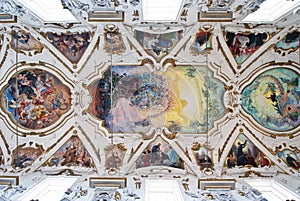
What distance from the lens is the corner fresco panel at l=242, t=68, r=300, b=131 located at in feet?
33.1

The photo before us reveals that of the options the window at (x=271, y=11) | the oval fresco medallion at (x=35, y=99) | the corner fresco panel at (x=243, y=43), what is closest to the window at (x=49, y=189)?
the oval fresco medallion at (x=35, y=99)

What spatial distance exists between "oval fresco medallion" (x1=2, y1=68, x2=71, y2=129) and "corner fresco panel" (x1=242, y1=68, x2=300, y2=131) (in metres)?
6.46

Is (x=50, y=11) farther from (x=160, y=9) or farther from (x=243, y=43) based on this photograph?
(x=243, y=43)

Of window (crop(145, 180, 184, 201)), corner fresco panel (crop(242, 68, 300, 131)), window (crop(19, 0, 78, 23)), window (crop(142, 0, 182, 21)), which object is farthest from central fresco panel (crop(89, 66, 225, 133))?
window (crop(19, 0, 78, 23))

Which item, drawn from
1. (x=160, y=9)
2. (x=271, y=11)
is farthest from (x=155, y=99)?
(x=271, y=11)

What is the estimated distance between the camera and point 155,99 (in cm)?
1046

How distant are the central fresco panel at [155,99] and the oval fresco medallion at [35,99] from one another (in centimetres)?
113

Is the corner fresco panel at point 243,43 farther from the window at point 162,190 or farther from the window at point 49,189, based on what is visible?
the window at point 49,189

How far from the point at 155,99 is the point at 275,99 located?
4133 mm

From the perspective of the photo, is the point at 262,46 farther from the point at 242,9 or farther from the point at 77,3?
the point at 77,3

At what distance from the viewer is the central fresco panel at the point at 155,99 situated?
34.1ft

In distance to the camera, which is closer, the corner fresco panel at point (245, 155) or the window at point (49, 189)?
the window at point (49, 189)

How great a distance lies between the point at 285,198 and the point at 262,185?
1.19m

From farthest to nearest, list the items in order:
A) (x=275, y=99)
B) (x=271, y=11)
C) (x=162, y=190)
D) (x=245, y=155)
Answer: (x=275, y=99) → (x=245, y=155) → (x=271, y=11) → (x=162, y=190)
